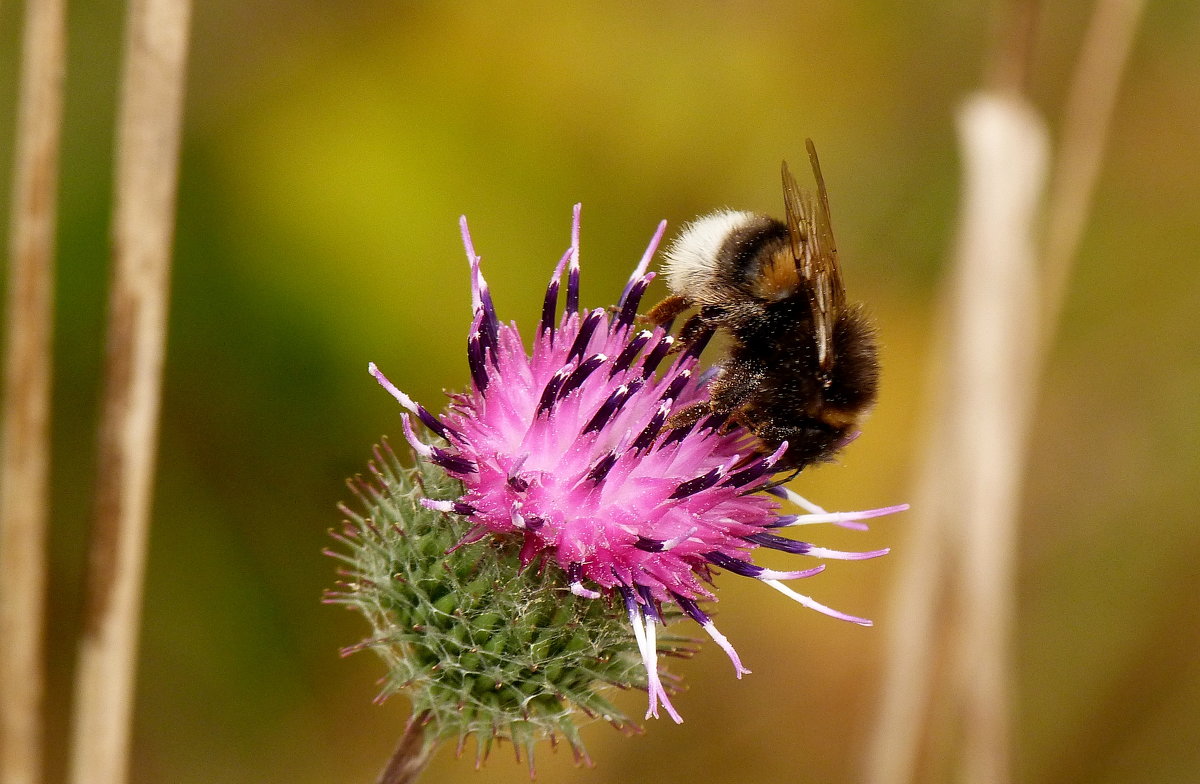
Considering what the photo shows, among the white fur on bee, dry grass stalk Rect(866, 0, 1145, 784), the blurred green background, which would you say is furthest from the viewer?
the blurred green background

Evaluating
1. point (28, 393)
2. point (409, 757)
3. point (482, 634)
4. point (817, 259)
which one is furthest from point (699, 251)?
point (28, 393)

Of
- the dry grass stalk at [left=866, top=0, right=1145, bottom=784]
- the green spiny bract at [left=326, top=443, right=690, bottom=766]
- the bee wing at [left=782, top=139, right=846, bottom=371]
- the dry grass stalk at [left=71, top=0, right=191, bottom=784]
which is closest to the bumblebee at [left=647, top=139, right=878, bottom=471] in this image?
the bee wing at [left=782, top=139, right=846, bottom=371]

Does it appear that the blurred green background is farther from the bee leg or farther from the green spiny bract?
the bee leg

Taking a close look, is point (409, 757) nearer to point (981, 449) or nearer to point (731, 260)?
point (731, 260)

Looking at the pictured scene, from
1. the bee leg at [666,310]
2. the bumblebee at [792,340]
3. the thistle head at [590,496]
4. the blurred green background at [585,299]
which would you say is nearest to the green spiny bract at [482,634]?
the thistle head at [590,496]

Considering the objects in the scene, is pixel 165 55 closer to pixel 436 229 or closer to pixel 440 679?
pixel 440 679
